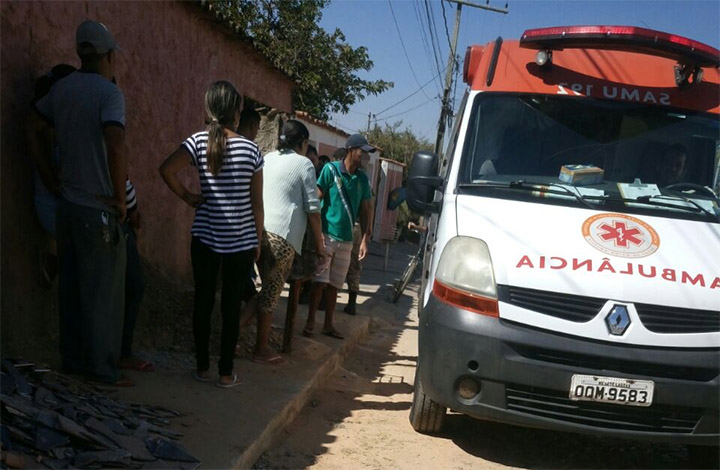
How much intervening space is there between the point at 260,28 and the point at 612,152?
1422 centimetres

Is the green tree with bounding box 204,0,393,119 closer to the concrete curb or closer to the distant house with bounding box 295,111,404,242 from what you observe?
the distant house with bounding box 295,111,404,242

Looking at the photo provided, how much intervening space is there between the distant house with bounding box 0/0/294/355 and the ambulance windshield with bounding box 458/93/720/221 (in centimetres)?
269

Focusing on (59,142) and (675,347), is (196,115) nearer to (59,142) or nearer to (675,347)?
(59,142)

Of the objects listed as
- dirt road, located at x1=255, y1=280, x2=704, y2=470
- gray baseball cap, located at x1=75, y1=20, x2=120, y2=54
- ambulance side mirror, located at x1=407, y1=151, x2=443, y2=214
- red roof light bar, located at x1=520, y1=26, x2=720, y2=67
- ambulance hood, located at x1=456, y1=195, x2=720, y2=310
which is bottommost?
dirt road, located at x1=255, y1=280, x2=704, y2=470

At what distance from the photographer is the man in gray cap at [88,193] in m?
4.17

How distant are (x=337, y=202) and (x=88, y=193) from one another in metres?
3.04

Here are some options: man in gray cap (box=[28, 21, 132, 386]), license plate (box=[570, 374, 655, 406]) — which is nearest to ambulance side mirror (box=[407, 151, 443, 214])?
license plate (box=[570, 374, 655, 406])

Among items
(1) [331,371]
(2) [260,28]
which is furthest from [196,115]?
(2) [260,28]

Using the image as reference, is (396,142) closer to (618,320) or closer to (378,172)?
(378,172)

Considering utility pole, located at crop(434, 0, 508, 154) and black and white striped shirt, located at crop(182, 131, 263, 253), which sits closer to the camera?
black and white striped shirt, located at crop(182, 131, 263, 253)

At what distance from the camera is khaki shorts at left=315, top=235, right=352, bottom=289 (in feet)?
22.5

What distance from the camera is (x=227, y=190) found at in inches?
185

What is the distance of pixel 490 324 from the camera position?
412cm

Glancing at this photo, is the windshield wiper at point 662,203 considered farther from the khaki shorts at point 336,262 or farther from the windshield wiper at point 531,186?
the khaki shorts at point 336,262
